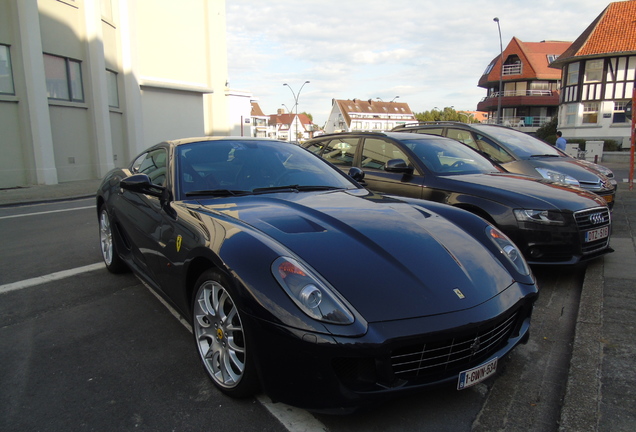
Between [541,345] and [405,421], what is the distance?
1419 mm

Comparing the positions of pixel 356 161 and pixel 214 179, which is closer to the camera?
pixel 214 179

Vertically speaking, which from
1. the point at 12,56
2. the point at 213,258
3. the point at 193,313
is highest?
the point at 12,56

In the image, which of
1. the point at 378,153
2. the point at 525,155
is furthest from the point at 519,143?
the point at 378,153

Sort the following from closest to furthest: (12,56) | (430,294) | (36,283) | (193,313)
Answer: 1. (430,294)
2. (193,313)
3. (36,283)
4. (12,56)

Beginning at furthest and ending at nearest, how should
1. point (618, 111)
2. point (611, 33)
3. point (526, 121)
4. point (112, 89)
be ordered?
point (526, 121)
point (618, 111)
point (611, 33)
point (112, 89)

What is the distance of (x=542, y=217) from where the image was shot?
4.31m

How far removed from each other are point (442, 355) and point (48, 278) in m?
4.11

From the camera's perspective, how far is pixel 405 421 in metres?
2.29

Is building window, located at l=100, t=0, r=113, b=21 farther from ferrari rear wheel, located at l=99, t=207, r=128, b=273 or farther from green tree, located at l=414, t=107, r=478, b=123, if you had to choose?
green tree, located at l=414, t=107, r=478, b=123

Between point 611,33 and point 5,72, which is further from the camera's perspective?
point 611,33

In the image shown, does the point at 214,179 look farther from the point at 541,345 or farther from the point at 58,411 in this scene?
the point at 541,345

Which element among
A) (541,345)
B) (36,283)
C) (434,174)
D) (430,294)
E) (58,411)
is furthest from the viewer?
(434,174)

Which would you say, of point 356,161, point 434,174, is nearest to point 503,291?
point 434,174

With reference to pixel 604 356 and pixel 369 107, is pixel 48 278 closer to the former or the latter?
pixel 604 356
